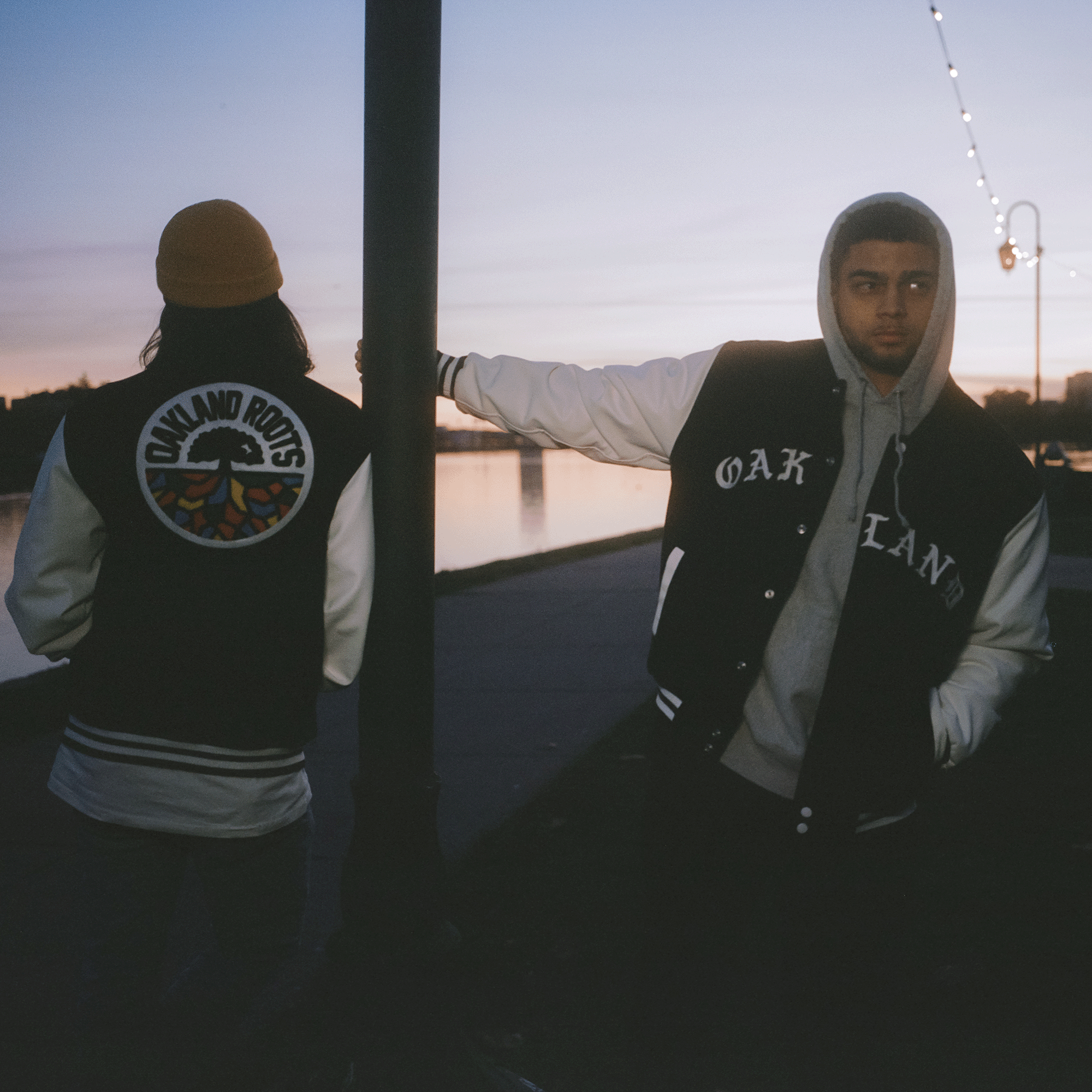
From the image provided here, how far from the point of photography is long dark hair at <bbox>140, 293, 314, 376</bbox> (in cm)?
195

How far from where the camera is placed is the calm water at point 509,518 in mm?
14586

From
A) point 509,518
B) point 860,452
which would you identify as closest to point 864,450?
point 860,452

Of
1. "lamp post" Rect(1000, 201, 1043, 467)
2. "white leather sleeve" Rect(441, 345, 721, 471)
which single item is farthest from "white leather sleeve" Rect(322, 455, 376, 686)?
"lamp post" Rect(1000, 201, 1043, 467)

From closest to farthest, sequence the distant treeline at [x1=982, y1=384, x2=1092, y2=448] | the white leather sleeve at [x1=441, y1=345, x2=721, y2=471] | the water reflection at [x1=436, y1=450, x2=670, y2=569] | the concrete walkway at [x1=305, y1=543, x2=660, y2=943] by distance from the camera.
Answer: the white leather sleeve at [x1=441, y1=345, x2=721, y2=471]
the concrete walkway at [x1=305, y1=543, x2=660, y2=943]
the water reflection at [x1=436, y1=450, x2=670, y2=569]
the distant treeline at [x1=982, y1=384, x2=1092, y2=448]

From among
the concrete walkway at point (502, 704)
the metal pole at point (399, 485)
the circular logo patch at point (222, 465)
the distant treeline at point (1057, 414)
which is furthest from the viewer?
the distant treeline at point (1057, 414)

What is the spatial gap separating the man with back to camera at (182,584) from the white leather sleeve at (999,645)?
1.27 m

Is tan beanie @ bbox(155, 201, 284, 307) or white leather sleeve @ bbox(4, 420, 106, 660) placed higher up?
tan beanie @ bbox(155, 201, 284, 307)

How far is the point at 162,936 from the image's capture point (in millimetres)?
2072

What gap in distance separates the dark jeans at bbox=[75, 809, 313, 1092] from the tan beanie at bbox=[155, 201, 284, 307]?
3.18ft

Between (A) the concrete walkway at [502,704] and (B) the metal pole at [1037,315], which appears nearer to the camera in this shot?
(A) the concrete walkway at [502,704]

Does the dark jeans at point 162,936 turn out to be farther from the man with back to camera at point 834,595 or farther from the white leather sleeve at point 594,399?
the white leather sleeve at point 594,399

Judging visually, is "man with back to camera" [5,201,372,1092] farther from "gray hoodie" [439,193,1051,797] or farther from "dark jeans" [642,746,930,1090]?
"dark jeans" [642,746,930,1090]

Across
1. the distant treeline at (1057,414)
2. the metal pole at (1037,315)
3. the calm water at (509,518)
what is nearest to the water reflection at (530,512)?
the calm water at (509,518)

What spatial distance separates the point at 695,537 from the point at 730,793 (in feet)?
1.76
